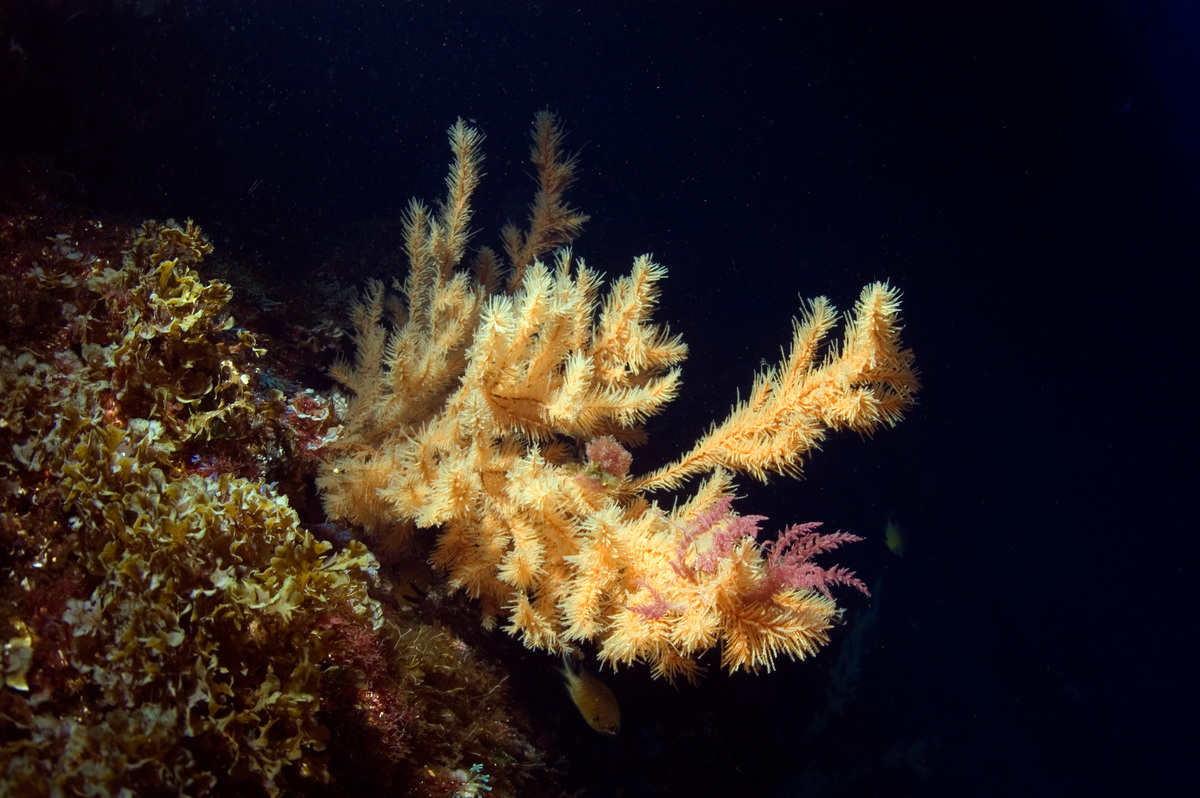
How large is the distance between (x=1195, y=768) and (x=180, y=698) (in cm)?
2482

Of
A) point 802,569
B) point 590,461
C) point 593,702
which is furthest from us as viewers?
point 593,702

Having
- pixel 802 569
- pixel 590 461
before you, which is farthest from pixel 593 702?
pixel 802 569

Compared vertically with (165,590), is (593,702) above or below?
below

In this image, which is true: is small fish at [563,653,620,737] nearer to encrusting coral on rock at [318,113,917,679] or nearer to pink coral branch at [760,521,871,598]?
encrusting coral on rock at [318,113,917,679]

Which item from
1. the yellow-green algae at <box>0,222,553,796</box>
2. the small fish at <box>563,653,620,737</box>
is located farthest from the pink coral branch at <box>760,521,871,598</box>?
the small fish at <box>563,653,620,737</box>

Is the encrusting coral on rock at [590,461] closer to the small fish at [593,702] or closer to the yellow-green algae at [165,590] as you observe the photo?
the yellow-green algae at [165,590]

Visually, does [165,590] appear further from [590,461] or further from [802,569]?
[802,569]

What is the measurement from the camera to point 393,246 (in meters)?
6.08

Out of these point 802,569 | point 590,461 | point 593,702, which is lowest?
point 593,702


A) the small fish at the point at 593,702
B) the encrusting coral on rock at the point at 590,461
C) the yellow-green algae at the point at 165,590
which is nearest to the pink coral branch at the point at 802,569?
the encrusting coral on rock at the point at 590,461

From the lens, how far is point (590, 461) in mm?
2844

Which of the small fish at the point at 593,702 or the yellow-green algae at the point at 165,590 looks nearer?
the yellow-green algae at the point at 165,590

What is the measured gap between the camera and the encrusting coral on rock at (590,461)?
7.30 feet

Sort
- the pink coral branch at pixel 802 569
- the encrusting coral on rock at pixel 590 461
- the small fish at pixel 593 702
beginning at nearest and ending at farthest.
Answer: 1. the pink coral branch at pixel 802 569
2. the encrusting coral on rock at pixel 590 461
3. the small fish at pixel 593 702
